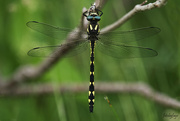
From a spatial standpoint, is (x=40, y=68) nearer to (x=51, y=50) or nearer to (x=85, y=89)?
(x=51, y=50)

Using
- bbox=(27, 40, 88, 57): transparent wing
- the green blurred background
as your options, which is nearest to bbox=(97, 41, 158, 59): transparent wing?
bbox=(27, 40, 88, 57): transparent wing

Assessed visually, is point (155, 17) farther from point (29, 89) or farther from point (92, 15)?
point (29, 89)

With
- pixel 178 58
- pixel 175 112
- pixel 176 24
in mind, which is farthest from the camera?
pixel 178 58

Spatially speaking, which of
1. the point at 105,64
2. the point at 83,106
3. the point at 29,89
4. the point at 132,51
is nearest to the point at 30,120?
the point at 29,89

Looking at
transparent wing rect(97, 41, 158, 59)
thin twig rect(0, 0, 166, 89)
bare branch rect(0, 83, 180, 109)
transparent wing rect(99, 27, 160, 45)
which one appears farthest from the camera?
bare branch rect(0, 83, 180, 109)

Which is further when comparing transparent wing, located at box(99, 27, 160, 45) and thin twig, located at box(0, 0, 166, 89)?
transparent wing, located at box(99, 27, 160, 45)

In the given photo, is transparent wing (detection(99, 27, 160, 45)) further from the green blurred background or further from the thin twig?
the green blurred background

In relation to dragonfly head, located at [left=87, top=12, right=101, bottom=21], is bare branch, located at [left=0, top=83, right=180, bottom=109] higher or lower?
lower
